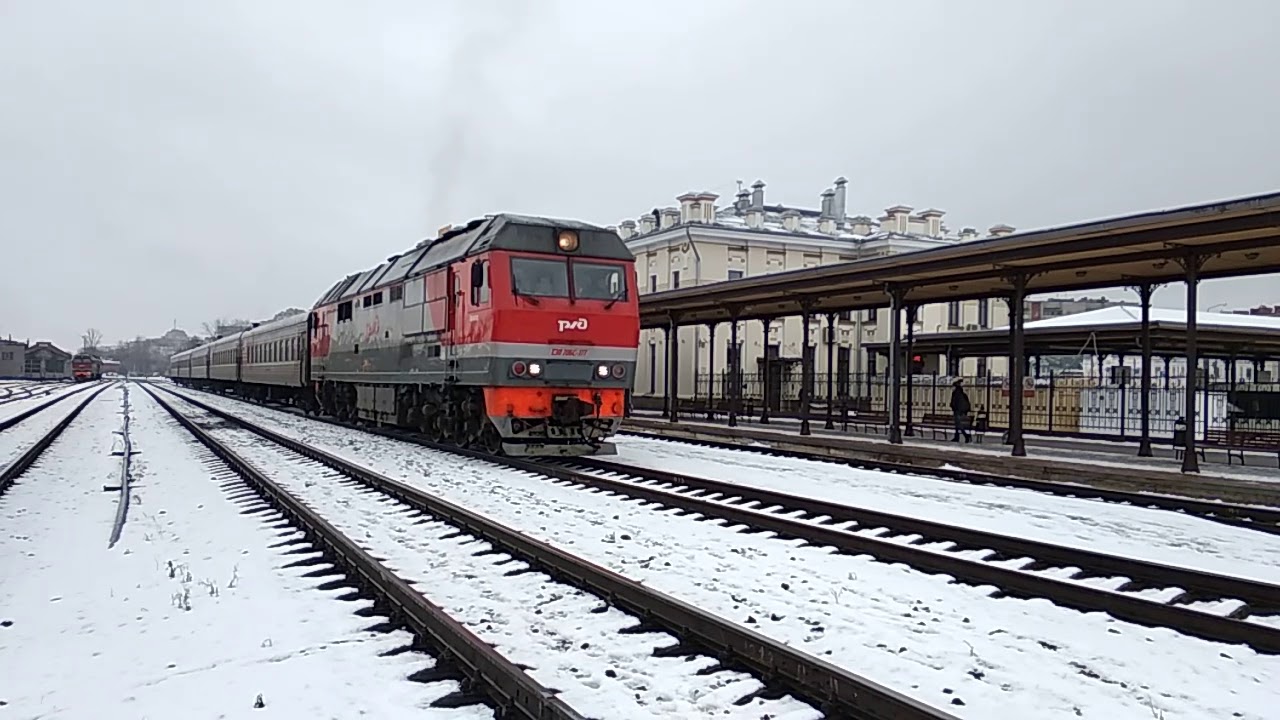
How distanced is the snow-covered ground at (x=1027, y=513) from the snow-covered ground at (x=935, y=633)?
2.51 metres

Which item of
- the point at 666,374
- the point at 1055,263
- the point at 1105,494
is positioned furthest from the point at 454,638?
the point at 666,374

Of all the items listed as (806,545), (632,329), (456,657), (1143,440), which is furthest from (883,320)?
(456,657)

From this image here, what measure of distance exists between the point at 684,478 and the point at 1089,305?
9889 cm

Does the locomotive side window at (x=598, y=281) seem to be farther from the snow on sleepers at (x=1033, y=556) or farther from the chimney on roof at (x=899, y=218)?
the chimney on roof at (x=899, y=218)

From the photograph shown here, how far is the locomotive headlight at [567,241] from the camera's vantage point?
553 inches

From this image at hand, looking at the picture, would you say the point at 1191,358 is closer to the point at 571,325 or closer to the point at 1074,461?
the point at 1074,461

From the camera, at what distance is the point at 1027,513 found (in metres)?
10.2

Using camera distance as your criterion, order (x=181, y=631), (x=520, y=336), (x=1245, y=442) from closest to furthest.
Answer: (x=181, y=631) → (x=520, y=336) → (x=1245, y=442)

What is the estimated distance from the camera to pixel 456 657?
4.59m

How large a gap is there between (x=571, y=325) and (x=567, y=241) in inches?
52.3

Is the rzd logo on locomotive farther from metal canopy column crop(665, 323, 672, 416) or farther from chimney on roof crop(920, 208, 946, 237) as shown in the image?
chimney on roof crop(920, 208, 946, 237)

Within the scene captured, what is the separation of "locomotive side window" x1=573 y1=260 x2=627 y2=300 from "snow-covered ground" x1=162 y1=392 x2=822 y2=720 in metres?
5.87

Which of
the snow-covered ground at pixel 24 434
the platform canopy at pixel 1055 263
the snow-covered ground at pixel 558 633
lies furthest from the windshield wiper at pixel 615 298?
the snow-covered ground at pixel 24 434

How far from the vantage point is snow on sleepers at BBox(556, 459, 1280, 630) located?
6.07m
